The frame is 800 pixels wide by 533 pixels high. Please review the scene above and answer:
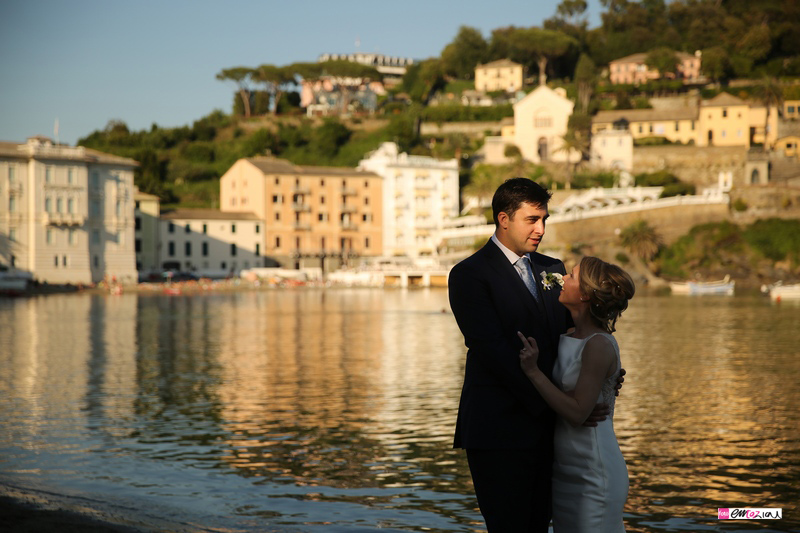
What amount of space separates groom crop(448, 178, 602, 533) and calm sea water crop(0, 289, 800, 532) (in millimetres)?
4600

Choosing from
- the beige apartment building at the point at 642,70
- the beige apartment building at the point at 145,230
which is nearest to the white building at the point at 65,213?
the beige apartment building at the point at 145,230

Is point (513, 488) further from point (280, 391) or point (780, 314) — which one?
point (780, 314)

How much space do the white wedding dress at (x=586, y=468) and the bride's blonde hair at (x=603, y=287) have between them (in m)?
0.15

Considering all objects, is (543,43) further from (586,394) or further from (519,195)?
(586,394)

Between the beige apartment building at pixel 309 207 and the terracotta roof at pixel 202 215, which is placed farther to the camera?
the beige apartment building at pixel 309 207

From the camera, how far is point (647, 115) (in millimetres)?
100625

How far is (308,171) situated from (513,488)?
302ft

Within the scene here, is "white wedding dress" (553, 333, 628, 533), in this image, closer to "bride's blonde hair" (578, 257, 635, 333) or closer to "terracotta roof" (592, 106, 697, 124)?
"bride's blonde hair" (578, 257, 635, 333)

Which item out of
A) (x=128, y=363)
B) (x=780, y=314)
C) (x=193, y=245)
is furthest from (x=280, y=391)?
(x=193, y=245)

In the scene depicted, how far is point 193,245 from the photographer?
91.6 m

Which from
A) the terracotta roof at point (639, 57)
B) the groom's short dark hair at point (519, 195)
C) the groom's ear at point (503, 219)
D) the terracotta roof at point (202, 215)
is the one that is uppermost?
the terracotta roof at point (639, 57)

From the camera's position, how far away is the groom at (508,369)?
5395 mm

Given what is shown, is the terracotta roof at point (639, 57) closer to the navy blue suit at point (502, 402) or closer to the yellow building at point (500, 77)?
the yellow building at point (500, 77)

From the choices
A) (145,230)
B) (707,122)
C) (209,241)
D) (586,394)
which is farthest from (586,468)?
(707,122)
